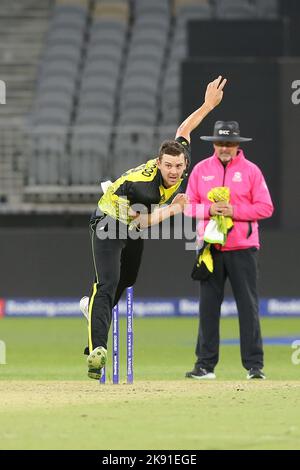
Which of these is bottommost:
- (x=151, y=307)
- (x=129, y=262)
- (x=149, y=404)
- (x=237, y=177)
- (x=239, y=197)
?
(x=149, y=404)

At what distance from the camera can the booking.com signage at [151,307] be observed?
17500 mm

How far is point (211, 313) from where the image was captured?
10672mm

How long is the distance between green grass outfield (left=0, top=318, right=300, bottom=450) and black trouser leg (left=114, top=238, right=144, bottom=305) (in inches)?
27.3

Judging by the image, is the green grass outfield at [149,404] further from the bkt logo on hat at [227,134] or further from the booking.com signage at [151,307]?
the booking.com signage at [151,307]

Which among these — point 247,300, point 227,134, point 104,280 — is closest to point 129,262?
point 104,280

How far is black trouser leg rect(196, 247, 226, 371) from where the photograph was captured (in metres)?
10.7

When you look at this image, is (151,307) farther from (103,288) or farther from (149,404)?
(149,404)

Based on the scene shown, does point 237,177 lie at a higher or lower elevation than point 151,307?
higher

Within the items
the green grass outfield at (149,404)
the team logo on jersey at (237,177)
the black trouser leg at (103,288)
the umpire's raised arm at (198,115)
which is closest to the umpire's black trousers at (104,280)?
the black trouser leg at (103,288)

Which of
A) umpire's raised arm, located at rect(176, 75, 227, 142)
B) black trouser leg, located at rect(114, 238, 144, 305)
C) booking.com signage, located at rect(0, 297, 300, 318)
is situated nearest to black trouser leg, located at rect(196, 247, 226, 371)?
black trouser leg, located at rect(114, 238, 144, 305)

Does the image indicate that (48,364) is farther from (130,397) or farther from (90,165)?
(90,165)

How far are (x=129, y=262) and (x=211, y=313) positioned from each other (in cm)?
113

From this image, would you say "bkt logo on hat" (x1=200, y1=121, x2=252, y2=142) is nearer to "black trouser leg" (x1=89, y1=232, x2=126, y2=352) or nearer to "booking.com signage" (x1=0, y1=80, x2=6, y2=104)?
"black trouser leg" (x1=89, y1=232, x2=126, y2=352)

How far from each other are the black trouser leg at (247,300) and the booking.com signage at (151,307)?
6848 mm
